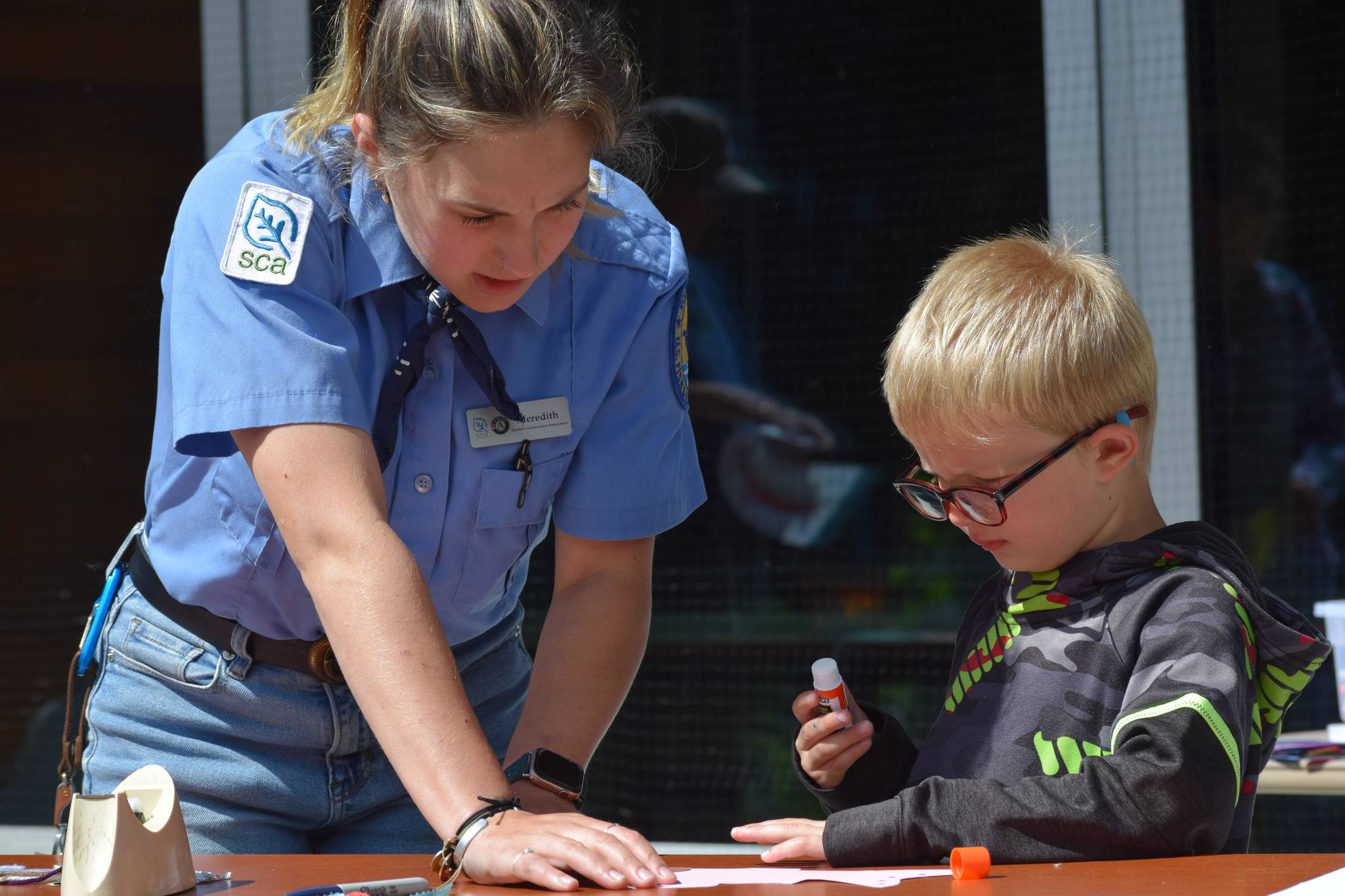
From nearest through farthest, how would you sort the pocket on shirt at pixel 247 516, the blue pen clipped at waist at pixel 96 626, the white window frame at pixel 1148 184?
the pocket on shirt at pixel 247 516, the blue pen clipped at waist at pixel 96 626, the white window frame at pixel 1148 184

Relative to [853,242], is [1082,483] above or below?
below

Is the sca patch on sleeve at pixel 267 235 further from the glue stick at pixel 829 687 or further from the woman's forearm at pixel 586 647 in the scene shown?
the glue stick at pixel 829 687

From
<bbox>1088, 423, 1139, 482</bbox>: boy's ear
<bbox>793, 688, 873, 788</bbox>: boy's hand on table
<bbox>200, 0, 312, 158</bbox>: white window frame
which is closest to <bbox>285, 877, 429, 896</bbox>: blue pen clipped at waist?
<bbox>793, 688, 873, 788</bbox>: boy's hand on table

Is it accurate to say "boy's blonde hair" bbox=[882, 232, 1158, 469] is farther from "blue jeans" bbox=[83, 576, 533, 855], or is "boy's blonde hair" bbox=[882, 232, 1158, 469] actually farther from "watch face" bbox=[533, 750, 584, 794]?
"blue jeans" bbox=[83, 576, 533, 855]

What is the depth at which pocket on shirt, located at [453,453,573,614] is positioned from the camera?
1423 millimetres

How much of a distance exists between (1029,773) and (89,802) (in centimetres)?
74

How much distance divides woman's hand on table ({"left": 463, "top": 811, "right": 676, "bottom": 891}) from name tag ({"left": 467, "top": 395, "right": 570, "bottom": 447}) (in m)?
0.44

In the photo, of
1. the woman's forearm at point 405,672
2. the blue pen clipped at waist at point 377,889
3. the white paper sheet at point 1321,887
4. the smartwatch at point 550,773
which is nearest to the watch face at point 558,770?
the smartwatch at point 550,773

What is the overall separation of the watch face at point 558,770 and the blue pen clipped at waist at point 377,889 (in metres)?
0.27

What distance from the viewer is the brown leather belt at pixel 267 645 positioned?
1.39 metres

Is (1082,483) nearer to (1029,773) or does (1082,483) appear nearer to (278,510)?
(1029,773)

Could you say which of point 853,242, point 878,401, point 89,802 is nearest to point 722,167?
point 853,242

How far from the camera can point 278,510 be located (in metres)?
1.22

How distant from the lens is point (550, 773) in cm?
131
